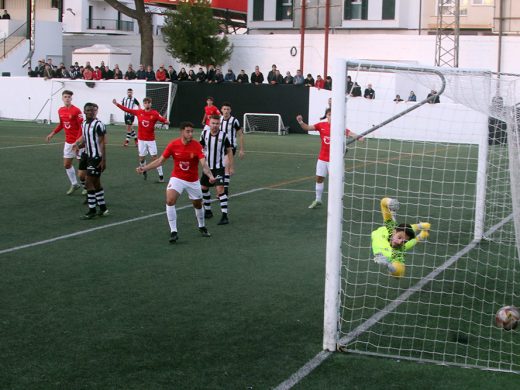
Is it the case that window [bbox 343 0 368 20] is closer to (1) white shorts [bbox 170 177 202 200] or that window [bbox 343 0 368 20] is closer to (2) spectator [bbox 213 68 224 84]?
(2) spectator [bbox 213 68 224 84]

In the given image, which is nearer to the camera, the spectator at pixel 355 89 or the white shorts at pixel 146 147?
the spectator at pixel 355 89

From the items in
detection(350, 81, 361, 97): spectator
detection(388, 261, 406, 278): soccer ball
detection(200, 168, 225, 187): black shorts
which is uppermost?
detection(350, 81, 361, 97): spectator

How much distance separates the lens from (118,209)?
15273 millimetres

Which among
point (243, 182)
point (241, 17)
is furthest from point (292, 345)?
point (241, 17)

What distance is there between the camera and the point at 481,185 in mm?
12672

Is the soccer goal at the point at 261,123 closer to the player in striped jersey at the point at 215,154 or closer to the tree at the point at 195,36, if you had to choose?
the tree at the point at 195,36

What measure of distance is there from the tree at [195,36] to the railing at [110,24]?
21659mm

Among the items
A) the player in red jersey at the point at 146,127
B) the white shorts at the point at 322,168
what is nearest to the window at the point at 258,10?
the player in red jersey at the point at 146,127

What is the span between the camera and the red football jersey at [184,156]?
12.5 m

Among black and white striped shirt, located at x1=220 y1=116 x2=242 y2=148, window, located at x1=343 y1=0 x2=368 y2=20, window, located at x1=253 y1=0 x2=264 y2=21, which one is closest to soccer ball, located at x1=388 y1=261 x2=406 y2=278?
black and white striped shirt, located at x1=220 y1=116 x2=242 y2=148

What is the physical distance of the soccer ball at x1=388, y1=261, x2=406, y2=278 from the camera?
980cm

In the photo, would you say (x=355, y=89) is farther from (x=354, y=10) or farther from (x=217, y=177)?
(x=354, y=10)

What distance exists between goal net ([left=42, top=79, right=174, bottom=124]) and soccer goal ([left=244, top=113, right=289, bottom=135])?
11.4ft

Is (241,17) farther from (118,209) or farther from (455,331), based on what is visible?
(455,331)
